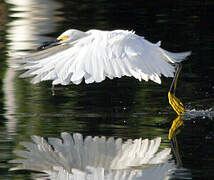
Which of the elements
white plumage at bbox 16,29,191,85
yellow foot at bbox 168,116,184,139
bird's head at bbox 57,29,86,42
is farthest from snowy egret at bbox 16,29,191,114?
yellow foot at bbox 168,116,184,139

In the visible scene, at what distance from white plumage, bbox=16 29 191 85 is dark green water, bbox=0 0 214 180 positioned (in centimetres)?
70

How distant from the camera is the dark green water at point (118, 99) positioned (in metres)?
9.37

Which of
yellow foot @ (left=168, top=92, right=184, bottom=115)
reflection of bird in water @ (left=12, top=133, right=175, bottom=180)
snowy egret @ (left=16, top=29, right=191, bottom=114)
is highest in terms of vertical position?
snowy egret @ (left=16, top=29, right=191, bottom=114)

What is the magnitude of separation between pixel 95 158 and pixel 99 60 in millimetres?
1544

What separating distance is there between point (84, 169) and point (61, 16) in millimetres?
12243

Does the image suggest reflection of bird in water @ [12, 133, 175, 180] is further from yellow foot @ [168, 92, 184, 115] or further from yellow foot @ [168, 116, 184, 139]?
yellow foot @ [168, 92, 184, 115]

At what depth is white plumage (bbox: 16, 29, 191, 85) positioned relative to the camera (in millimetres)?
9441

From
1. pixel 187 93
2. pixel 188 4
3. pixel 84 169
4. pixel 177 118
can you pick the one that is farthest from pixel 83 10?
pixel 84 169

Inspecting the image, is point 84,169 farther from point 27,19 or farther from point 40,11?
point 40,11

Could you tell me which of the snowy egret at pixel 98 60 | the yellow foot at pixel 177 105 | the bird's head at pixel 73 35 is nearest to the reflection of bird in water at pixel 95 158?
the snowy egret at pixel 98 60

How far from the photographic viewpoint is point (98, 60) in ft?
31.5

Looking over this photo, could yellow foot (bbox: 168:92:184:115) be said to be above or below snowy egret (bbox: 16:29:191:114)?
below

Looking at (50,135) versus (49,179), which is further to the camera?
(50,135)

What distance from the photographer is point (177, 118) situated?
10594 millimetres
